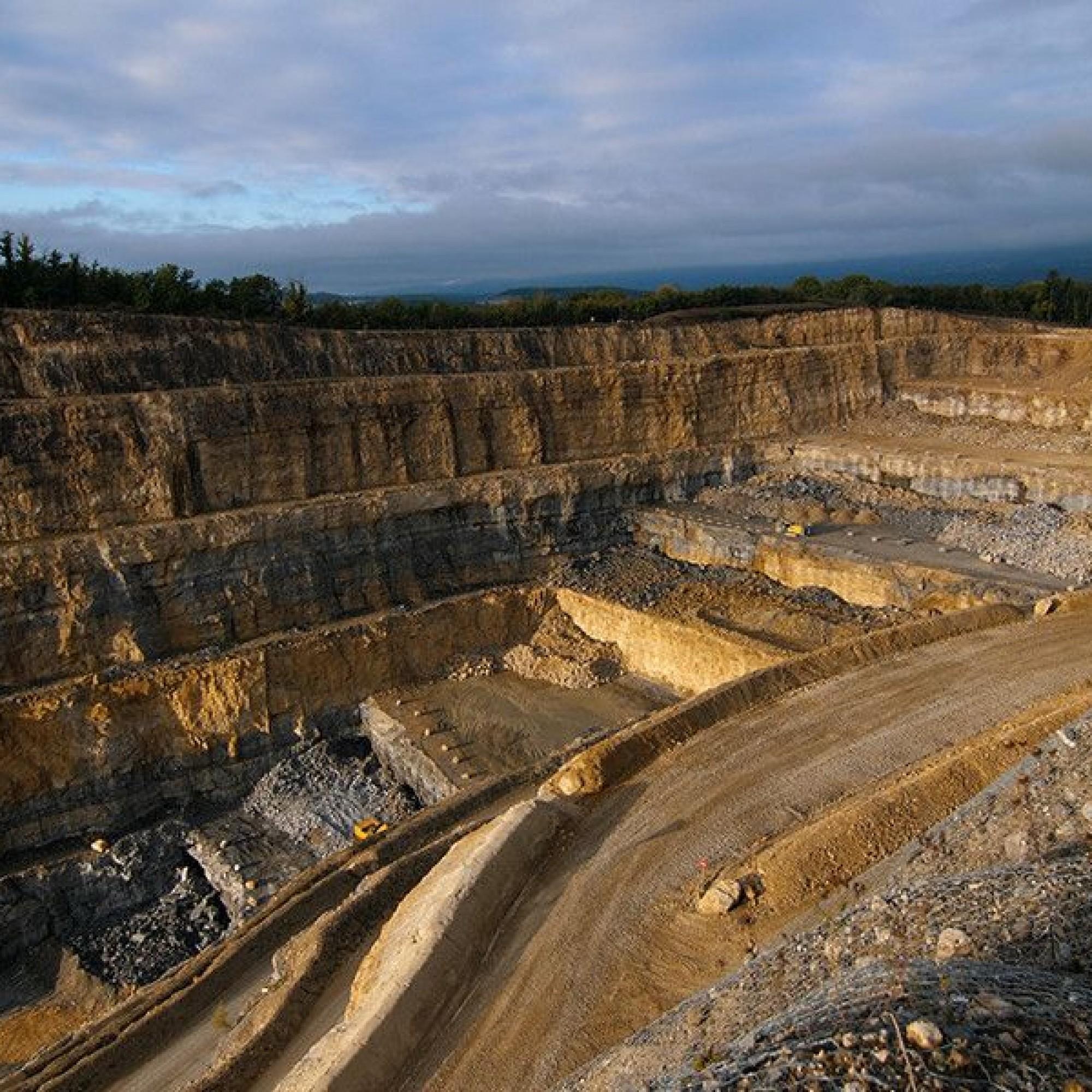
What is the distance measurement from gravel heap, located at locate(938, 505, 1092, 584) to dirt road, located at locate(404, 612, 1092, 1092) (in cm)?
458

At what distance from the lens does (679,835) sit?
10445mm

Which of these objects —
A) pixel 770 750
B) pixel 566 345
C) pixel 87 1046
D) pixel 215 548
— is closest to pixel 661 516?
pixel 566 345

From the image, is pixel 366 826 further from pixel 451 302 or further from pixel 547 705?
pixel 451 302

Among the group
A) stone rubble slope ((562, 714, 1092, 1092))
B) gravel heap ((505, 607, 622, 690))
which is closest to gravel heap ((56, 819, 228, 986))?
gravel heap ((505, 607, 622, 690))

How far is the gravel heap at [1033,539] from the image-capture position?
19.8m

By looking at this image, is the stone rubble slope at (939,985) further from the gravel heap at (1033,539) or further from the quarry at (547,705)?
the gravel heap at (1033,539)

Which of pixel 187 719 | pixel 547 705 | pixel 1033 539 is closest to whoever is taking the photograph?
pixel 187 719

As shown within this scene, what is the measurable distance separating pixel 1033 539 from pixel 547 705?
11089mm

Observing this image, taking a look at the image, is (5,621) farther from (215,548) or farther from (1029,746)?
(1029,746)

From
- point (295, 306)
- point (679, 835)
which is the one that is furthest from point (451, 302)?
point (679, 835)

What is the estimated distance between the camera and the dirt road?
7.90m

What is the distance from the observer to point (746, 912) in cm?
916

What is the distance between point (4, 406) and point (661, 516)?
49.3 feet

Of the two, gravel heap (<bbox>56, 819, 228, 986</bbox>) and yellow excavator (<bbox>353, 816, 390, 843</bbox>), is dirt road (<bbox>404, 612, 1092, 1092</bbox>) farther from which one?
gravel heap (<bbox>56, 819, 228, 986</bbox>)
